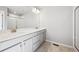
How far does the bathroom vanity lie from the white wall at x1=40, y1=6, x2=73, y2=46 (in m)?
0.09

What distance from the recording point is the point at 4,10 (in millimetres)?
795

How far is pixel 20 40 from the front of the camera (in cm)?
98

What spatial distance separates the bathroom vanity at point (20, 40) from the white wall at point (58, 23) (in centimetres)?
9

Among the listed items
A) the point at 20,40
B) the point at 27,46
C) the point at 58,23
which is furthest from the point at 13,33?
the point at 58,23

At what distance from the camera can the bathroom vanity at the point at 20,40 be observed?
0.75 m

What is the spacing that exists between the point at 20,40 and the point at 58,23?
0.48 metres

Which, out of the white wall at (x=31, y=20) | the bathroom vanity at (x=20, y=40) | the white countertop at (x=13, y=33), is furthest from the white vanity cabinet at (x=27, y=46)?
the white wall at (x=31, y=20)

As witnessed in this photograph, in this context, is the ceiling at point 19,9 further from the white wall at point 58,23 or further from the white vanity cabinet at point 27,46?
the white vanity cabinet at point 27,46

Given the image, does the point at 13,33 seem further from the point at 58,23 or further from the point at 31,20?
the point at 58,23
